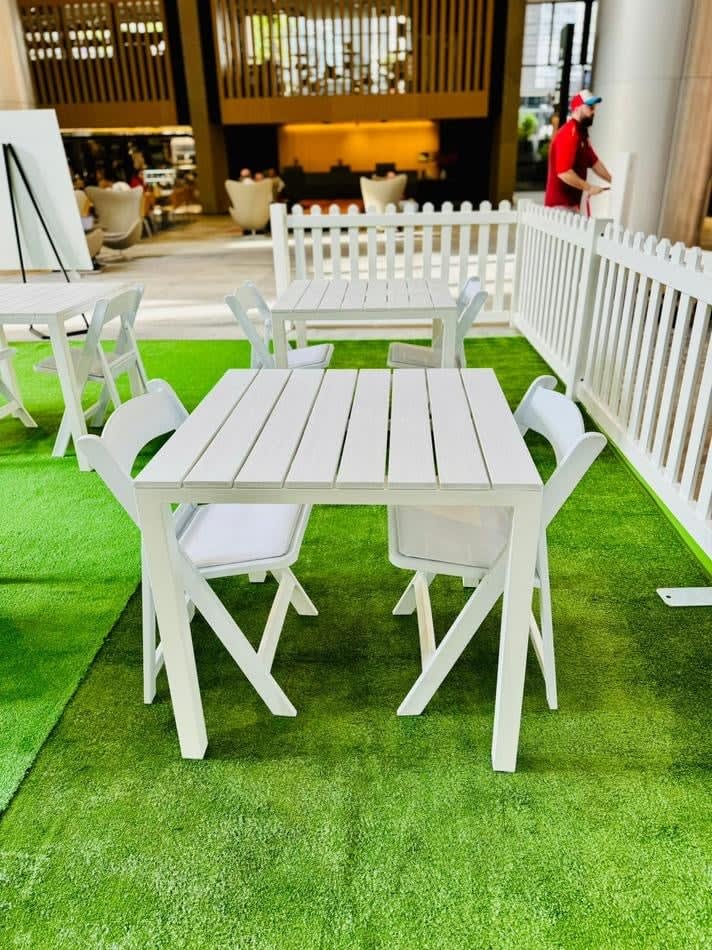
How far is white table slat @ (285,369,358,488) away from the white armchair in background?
29.3 feet

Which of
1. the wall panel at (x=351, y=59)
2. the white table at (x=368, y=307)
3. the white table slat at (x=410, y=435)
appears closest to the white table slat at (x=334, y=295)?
the white table at (x=368, y=307)

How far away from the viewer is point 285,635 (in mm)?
2250

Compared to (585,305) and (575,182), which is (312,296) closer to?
(585,305)

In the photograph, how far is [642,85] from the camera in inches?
259

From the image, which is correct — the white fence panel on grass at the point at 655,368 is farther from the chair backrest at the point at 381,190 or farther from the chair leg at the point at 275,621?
the chair backrest at the point at 381,190

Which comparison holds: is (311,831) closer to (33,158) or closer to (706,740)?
(706,740)

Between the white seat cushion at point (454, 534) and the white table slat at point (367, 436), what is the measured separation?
297 mm

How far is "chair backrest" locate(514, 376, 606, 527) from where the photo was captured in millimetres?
1531

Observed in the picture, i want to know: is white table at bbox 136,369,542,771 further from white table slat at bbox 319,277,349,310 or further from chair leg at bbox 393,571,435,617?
white table slat at bbox 319,277,349,310

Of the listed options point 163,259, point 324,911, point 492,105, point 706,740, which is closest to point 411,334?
point 706,740

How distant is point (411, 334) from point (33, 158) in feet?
10.3

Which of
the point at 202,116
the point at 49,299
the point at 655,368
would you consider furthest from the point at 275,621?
the point at 202,116

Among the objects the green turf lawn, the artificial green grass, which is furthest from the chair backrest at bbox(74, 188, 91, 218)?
the green turf lawn

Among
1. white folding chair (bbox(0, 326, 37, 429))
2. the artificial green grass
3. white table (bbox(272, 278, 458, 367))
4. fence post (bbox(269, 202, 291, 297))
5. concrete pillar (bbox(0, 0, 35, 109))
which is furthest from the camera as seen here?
concrete pillar (bbox(0, 0, 35, 109))
